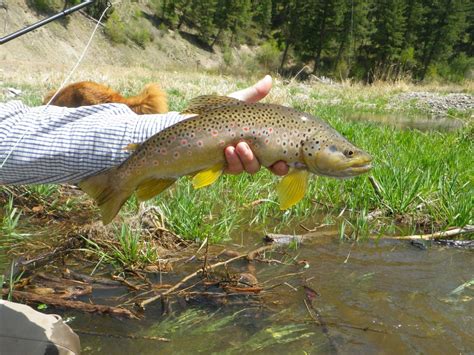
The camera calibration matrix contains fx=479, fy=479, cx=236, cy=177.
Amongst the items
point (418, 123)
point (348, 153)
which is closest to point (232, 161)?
point (348, 153)

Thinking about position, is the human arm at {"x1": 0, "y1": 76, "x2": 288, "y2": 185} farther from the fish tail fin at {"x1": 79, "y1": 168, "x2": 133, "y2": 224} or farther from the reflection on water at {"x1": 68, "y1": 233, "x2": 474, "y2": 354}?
the reflection on water at {"x1": 68, "y1": 233, "x2": 474, "y2": 354}

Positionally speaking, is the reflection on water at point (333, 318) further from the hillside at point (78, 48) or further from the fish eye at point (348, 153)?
the hillside at point (78, 48)

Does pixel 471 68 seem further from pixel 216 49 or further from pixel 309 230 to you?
pixel 309 230

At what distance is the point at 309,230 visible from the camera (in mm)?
4672

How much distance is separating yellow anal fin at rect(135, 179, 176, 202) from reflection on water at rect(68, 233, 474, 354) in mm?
1009

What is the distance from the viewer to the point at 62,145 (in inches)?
102

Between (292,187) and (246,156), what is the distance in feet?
0.92

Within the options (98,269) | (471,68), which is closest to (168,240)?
(98,269)

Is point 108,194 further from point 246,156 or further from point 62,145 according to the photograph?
point 246,156

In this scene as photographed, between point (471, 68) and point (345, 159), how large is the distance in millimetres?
72295

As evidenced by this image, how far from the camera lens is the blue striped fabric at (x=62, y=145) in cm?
255

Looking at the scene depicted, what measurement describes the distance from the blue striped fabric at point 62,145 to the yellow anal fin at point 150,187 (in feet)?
1.12

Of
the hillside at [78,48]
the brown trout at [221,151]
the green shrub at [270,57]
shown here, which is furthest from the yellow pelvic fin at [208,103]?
the green shrub at [270,57]

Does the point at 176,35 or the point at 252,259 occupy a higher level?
the point at 252,259
